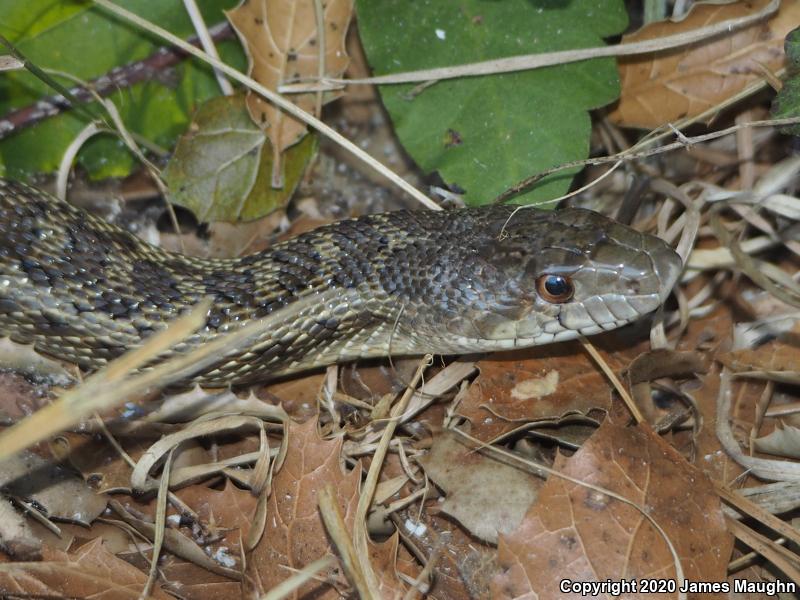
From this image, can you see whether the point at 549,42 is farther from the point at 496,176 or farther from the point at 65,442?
the point at 65,442

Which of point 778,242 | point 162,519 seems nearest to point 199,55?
point 162,519

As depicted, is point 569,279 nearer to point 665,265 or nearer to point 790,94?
point 665,265

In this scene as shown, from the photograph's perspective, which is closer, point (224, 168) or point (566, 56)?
point (566, 56)

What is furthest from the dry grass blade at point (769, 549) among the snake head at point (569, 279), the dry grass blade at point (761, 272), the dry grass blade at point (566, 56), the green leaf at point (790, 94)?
the dry grass blade at point (566, 56)

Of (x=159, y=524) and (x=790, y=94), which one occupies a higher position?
(x=790, y=94)

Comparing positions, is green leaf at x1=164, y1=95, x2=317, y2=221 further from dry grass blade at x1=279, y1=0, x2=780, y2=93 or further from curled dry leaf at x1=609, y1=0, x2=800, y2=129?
curled dry leaf at x1=609, y1=0, x2=800, y2=129

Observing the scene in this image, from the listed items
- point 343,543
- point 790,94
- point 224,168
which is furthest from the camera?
point 224,168

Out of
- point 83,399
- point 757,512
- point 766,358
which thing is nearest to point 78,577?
point 83,399
